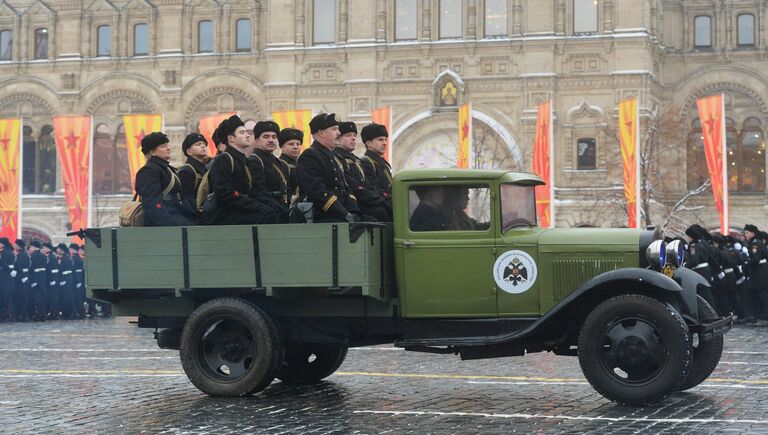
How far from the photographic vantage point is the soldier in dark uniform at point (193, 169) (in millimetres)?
13578

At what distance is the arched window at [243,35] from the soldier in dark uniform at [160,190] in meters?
36.8

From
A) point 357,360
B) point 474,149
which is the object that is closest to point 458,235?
point 357,360

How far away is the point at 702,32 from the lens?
47.3m

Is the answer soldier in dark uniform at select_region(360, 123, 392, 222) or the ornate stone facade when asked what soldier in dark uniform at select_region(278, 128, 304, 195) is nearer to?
soldier in dark uniform at select_region(360, 123, 392, 222)

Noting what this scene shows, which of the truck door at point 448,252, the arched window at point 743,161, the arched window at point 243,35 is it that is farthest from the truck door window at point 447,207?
the arched window at point 243,35

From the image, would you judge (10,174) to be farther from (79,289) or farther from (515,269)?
→ (515,269)

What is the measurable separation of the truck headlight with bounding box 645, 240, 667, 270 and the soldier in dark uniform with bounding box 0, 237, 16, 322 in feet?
70.0

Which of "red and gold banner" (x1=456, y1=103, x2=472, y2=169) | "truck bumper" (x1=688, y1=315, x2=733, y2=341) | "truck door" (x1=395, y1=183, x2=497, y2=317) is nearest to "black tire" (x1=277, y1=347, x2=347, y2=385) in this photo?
"truck door" (x1=395, y1=183, x2=497, y2=317)

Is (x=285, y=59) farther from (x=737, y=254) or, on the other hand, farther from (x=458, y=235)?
(x=458, y=235)

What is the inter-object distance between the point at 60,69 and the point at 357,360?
37.1 m

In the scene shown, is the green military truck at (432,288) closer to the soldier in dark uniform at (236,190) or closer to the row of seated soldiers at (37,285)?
the soldier in dark uniform at (236,190)

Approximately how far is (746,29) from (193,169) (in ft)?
120

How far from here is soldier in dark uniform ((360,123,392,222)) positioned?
13281 millimetres

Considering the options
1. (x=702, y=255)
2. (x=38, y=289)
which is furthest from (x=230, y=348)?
(x=38, y=289)
